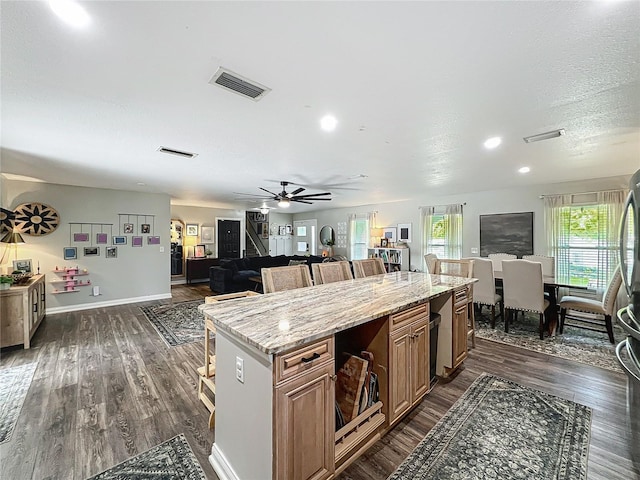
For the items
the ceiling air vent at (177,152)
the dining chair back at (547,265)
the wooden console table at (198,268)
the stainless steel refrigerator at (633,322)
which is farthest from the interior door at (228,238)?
the stainless steel refrigerator at (633,322)

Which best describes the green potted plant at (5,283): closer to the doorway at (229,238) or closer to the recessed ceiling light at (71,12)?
the recessed ceiling light at (71,12)

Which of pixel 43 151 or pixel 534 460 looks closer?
pixel 534 460

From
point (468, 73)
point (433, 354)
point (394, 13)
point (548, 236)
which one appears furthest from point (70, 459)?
point (548, 236)

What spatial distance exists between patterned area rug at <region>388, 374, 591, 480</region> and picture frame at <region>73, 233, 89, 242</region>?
268 inches

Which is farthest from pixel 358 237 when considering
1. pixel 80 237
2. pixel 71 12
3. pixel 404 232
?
pixel 71 12

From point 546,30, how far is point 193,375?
3.89 meters

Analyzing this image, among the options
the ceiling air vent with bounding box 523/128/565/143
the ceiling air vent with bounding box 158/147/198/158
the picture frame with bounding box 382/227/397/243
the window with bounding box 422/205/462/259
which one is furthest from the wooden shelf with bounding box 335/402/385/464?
the picture frame with bounding box 382/227/397/243

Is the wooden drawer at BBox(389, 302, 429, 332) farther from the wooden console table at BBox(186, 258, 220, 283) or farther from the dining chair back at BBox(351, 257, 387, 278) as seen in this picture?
the wooden console table at BBox(186, 258, 220, 283)

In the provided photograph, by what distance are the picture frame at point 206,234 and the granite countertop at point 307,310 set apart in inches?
294

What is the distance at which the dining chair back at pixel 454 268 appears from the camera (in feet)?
11.9

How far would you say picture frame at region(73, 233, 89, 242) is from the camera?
18.3 feet

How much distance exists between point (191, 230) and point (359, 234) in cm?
549

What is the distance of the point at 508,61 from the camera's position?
1659 millimetres

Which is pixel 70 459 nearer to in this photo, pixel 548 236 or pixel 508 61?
pixel 508 61
